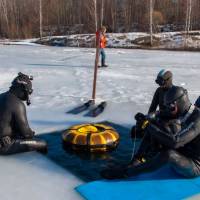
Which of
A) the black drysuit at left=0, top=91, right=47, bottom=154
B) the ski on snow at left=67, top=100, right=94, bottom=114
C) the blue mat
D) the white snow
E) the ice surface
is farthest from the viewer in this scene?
the ski on snow at left=67, top=100, right=94, bottom=114

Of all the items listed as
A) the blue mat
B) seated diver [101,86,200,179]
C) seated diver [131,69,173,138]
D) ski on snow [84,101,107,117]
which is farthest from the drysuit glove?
ski on snow [84,101,107,117]

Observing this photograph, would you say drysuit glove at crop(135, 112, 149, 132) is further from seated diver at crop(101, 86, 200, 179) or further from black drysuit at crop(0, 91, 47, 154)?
black drysuit at crop(0, 91, 47, 154)

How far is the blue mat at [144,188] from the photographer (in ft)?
13.1

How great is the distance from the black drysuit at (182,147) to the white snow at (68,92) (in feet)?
3.22

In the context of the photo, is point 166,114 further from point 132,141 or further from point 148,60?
point 148,60

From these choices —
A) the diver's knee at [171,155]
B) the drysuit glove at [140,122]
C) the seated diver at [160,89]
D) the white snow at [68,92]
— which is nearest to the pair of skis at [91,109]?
the white snow at [68,92]

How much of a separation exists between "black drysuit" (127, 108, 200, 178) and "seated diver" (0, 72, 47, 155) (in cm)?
164

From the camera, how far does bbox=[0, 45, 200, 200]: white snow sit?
4516 millimetres

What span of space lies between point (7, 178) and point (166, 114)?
6.38ft

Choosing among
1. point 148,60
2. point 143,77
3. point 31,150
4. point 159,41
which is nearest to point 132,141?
point 31,150

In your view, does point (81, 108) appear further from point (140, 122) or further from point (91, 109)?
point (140, 122)

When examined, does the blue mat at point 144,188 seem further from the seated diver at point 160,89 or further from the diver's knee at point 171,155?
the seated diver at point 160,89

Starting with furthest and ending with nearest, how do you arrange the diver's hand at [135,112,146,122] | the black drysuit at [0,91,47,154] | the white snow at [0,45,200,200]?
the black drysuit at [0,91,47,154]
the diver's hand at [135,112,146,122]
the white snow at [0,45,200,200]

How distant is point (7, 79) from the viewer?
1136 centimetres
